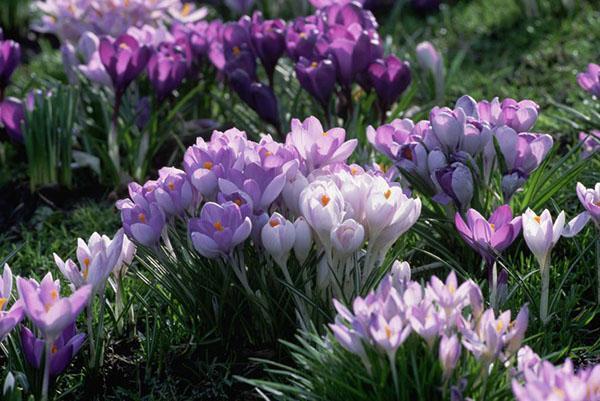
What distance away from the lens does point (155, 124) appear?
310 cm

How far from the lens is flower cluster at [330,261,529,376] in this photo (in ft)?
5.12

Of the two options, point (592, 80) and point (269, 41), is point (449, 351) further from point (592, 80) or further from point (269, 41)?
point (269, 41)

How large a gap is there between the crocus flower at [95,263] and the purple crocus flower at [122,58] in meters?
1.08

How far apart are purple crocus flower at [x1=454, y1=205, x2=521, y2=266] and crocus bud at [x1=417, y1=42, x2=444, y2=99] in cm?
162

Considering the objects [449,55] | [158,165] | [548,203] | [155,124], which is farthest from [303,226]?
[449,55]

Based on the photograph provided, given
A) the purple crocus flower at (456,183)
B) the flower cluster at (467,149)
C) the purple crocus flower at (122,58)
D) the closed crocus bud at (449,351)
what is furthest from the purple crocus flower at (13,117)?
the closed crocus bud at (449,351)

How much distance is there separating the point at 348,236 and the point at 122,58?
142cm

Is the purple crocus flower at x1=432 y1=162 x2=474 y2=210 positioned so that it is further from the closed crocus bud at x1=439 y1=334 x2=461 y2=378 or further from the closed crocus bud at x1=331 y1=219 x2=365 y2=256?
the closed crocus bud at x1=439 y1=334 x2=461 y2=378

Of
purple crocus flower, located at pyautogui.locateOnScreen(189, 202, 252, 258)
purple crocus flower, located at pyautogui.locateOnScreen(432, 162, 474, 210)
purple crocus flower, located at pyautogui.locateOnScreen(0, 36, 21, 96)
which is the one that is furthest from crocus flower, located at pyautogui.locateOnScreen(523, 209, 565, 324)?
purple crocus flower, located at pyautogui.locateOnScreen(0, 36, 21, 96)

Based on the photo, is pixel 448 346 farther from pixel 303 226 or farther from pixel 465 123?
pixel 465 123

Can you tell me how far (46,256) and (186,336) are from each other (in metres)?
0.80

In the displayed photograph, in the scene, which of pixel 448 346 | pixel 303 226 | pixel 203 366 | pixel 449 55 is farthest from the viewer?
pixel 449 55

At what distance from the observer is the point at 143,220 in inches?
77.4

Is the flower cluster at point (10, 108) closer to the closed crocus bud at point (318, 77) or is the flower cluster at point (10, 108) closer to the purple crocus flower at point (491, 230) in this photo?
the closed crocus bud at point (318, 77)
